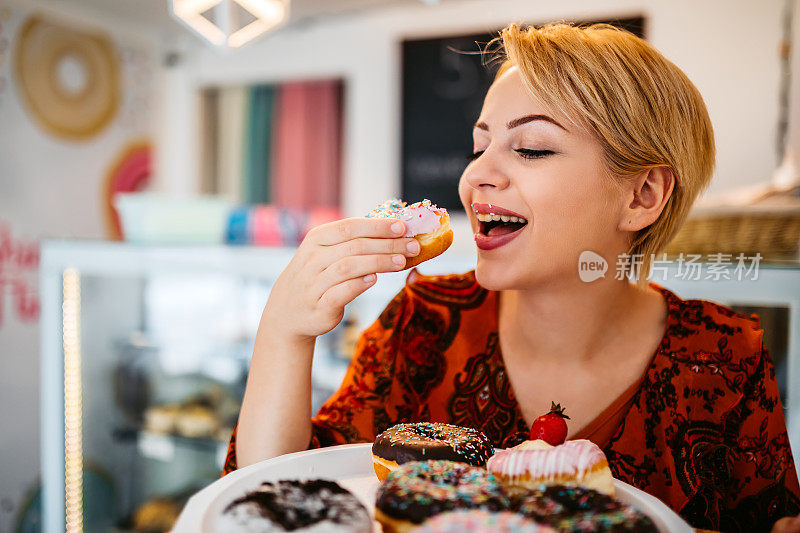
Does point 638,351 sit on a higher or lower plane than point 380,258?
lower

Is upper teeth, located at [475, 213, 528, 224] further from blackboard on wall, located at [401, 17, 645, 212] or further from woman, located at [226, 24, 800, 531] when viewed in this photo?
blackboard on wall, located at [401, 17, 645, 212]

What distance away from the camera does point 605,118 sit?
1.17 metres

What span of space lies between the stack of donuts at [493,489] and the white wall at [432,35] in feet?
10.1

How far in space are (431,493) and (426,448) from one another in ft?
0.56

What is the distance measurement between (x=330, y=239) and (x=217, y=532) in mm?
513

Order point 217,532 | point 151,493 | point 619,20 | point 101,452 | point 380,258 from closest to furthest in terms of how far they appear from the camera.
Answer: point 217,532 < point 380,258 < point 101,452 < point 151,493 < point 619,20

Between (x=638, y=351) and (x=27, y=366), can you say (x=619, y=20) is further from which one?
(x=27, y=366)

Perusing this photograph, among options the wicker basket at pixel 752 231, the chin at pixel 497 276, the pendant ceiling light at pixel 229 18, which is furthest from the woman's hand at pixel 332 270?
the pendant ceiling light at pixel 229 18

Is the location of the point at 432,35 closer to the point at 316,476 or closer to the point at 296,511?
the point at 316,476

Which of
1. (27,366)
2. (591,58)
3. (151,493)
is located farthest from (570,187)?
(27,366)

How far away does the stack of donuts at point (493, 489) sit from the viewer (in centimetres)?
70

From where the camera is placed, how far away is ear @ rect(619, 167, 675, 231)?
1291 millimetres

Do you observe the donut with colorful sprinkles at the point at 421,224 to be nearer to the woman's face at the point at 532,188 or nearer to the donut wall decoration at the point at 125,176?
the woman's face at the point at 532,188

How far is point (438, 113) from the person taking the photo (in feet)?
13.4
